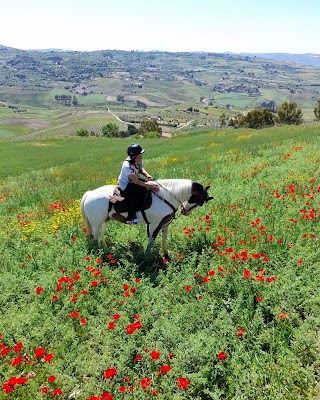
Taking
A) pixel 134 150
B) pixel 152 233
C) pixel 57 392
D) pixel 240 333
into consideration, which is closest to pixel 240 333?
pixel 240 333

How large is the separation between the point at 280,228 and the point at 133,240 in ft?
13.8

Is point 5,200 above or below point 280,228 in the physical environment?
below

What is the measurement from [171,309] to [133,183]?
11.1 ft

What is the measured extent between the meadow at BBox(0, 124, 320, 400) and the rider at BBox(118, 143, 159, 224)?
54.8 inches

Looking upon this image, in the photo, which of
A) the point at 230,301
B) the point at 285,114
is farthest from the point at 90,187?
the point at 285,114

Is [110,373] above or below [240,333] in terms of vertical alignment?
above

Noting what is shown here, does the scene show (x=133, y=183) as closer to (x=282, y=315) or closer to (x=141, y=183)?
(x=141, y=183)

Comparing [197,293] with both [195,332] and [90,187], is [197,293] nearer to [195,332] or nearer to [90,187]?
[195,332]

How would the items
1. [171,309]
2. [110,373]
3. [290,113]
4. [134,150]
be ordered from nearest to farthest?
[110,373] < [171,309] < [134,150] < [290,113]

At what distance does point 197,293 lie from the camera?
22.5 ft

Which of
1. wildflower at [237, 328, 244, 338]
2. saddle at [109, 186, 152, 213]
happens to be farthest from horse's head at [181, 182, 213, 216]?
wildflower at [237, 328, 244, 338]

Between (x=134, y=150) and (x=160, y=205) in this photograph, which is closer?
(x=134, y=150)

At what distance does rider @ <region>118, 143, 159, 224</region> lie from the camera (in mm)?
8258

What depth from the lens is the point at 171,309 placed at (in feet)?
21.7
